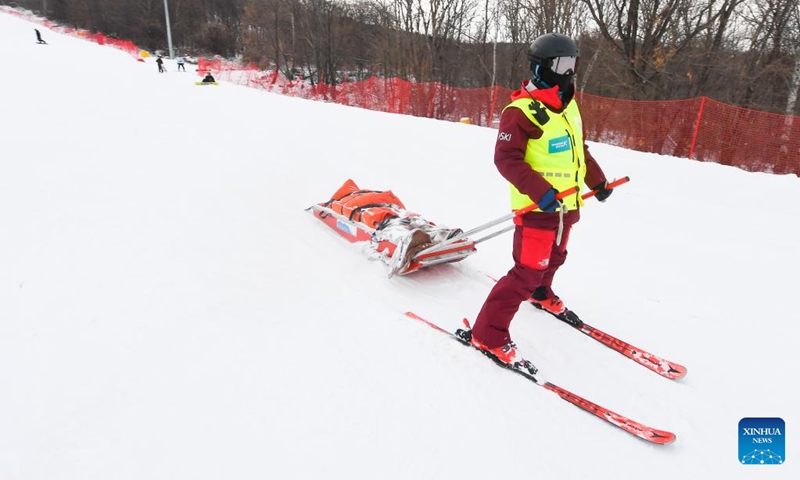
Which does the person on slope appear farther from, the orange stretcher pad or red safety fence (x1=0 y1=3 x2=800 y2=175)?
red safety fence (x1=0 y1=3 x2=800 y2=175)

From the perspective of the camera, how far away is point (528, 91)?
8.31 feet

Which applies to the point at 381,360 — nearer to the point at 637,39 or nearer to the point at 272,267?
the point at 272,267

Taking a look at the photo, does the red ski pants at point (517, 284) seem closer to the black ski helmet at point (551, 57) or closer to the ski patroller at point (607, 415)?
the ski patroller at point (607, 415)

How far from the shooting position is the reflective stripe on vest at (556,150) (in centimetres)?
249

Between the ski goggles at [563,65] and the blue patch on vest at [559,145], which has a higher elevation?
the ski goggles at [563,65]

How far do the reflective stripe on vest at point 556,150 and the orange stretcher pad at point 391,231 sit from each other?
0.95 meters

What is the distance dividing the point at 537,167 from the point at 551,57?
638 millimetres

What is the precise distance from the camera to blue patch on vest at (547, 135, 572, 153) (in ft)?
8.27

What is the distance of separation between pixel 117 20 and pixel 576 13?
156ft

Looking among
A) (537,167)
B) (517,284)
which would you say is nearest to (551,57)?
(537,167)

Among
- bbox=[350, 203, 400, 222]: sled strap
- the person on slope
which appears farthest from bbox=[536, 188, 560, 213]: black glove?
bbox=[350, 203, 400, 222]: sled strap

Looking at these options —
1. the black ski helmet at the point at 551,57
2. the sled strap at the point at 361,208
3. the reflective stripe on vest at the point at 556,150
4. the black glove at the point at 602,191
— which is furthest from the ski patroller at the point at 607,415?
the sled strap at the point at 361,208

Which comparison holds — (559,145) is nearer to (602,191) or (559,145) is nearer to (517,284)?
(602,191)

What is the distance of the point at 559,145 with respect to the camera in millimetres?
2535
